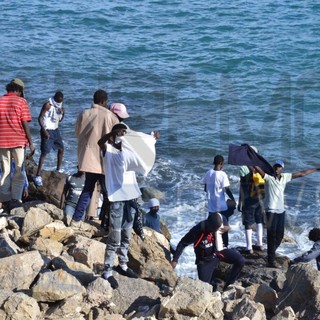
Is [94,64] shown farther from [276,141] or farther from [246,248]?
[246,248]

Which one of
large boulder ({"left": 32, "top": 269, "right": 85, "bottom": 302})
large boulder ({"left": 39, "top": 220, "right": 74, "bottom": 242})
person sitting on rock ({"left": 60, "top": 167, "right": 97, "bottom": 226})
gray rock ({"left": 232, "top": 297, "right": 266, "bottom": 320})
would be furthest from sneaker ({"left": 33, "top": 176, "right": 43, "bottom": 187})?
gray rock ({"left": 232, "top": 297, "right": 266, "bottom": 320})

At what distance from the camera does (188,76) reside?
2573cm

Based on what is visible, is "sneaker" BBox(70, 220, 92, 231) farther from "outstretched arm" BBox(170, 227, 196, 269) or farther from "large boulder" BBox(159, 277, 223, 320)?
"large boulder" BBox(159, 277, 223, 320)

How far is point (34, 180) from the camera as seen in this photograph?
13195mm

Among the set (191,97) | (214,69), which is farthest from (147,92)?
(214,69)

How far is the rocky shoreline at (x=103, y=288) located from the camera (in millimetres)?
7926

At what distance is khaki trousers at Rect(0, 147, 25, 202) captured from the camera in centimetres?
1098

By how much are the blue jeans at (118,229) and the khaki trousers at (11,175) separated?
260cm

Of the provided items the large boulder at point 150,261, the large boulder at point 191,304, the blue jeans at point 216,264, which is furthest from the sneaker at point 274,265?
the large boulder at point 191,304

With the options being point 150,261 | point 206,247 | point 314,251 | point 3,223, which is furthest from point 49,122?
point 314,251

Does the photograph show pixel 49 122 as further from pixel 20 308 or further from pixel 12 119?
pixel 20 308

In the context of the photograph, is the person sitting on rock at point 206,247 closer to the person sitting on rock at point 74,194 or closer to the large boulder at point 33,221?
the person sitting on rock at point 74,194

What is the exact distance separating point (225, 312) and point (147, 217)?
372 cm

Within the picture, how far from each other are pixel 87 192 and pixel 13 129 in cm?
148
